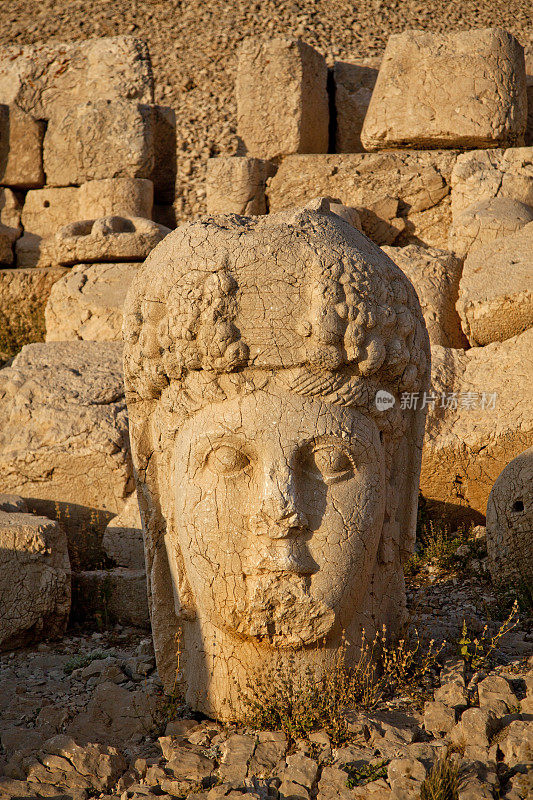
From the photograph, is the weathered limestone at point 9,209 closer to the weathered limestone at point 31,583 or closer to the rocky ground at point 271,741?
the weathered limestone at point 31,583

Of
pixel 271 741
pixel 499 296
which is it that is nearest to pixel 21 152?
pixel 499 296

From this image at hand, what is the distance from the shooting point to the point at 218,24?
13.0m

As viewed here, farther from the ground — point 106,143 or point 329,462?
point 106,143

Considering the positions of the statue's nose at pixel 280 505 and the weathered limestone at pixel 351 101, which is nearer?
the statue's nose at pixel 280 505

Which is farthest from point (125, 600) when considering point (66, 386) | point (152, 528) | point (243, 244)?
point (243, 244)

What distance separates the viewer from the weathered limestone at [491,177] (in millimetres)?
7508

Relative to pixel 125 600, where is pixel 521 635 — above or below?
above

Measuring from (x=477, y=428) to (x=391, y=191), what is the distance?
3.32 m

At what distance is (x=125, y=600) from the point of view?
468 centimetres

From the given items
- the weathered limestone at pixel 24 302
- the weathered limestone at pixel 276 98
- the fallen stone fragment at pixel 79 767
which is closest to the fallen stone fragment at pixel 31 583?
the fallen stone fragment at pixel 79 767

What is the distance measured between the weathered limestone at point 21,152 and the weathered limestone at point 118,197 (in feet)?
2.64

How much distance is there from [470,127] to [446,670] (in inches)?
237

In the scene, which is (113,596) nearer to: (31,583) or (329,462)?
(31,583)

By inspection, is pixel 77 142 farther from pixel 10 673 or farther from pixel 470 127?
pixel 10 673
